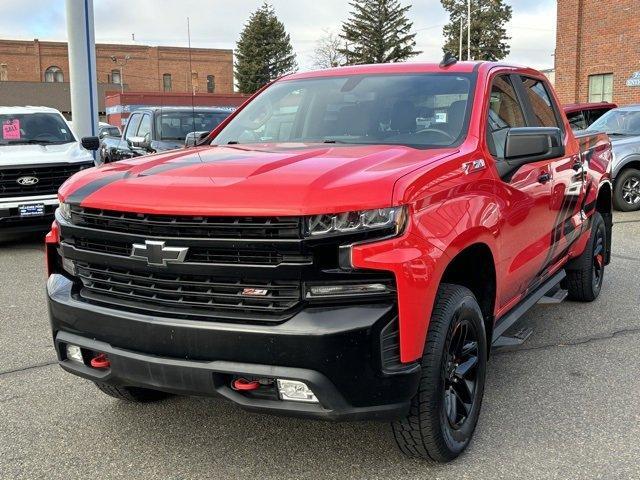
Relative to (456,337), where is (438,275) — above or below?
above

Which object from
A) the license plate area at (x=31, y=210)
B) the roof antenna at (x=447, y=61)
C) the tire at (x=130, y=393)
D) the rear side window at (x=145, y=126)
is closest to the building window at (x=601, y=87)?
the rear side window at (x=145, y=126)

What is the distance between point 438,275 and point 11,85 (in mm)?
66400

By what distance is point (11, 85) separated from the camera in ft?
199

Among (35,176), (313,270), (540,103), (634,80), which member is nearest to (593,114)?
(634,80)

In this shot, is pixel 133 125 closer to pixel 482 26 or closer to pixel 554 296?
pixel 554 296

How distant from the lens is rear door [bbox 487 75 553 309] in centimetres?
347

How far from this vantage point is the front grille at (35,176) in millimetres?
8078

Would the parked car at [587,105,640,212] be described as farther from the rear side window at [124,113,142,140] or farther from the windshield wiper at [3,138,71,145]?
the windshield wiper at [3,138,71,145]

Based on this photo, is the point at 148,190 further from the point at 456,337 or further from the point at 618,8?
the point at 618,8

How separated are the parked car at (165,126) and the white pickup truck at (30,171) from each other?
1210 mm

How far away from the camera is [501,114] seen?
3.89 meters

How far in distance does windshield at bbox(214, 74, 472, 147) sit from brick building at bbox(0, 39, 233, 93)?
70.4 metres

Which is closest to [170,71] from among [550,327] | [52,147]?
[52,147]

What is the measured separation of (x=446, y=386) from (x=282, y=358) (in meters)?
0.90
